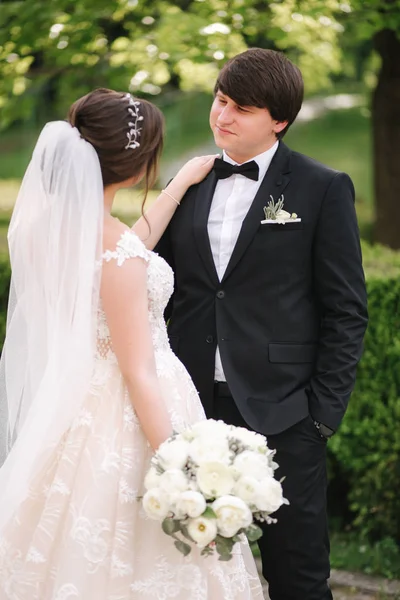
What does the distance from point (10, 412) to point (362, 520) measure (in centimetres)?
266

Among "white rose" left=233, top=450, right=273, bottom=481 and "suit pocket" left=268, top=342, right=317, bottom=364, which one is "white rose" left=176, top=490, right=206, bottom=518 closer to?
"white rose" left=233, top=450, right=273, bottom=481

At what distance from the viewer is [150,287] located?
2887 mm

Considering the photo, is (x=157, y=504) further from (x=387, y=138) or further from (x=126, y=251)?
(x=387, y=138)

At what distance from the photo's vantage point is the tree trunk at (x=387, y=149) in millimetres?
7656

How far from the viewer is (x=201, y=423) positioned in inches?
101

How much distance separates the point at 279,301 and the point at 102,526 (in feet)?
3.38

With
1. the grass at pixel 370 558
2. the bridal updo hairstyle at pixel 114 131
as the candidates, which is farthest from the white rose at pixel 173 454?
the grass at pixel 370 558

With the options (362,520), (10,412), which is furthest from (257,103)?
(362,520)

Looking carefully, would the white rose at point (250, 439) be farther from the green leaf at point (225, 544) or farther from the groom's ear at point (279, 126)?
the groom's ear at point (279, 126)

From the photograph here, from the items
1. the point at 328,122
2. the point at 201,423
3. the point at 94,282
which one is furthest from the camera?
the point at 328,122

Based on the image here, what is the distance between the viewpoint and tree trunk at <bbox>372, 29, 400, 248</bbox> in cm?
766

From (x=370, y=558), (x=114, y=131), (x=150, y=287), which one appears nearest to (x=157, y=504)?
(x=150, y=287)

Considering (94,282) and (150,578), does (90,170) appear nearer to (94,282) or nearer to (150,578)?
(94,282)

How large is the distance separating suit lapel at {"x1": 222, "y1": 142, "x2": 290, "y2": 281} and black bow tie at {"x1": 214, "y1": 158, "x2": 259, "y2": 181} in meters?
0.05
